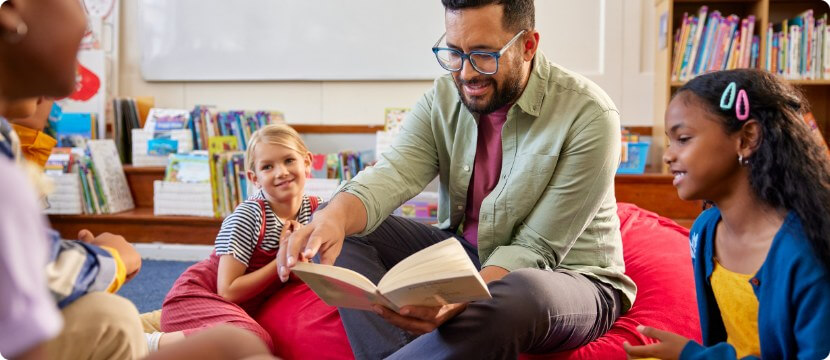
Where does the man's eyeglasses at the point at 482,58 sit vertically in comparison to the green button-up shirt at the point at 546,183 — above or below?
above

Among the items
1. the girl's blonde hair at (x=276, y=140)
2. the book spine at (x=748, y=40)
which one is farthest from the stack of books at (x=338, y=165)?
the book spine at (x=748, y=40)

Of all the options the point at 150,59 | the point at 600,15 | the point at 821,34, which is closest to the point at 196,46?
the point at 150,59

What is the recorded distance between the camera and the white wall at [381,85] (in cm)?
343

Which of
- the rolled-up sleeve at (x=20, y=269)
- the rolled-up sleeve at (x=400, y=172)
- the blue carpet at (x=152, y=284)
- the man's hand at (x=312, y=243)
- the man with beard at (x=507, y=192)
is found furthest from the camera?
the blue carpet at (x=152, y=284)

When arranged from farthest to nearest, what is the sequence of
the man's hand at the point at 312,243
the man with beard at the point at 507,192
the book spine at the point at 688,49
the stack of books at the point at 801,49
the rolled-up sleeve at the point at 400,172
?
the book spine at the point at 688,49, the stack of books at the point at 801,49, the rolled-up sleeve at the point at 400,172, the man with beard at the point at 507,192, the man's hand at the point at 312,243

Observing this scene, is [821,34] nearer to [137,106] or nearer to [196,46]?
[196,46]

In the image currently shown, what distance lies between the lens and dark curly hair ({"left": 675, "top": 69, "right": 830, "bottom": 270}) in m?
1.13

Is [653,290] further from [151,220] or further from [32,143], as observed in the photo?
[151,220]

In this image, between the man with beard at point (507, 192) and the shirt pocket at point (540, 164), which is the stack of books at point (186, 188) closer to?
the man with beard at point (507, 192)

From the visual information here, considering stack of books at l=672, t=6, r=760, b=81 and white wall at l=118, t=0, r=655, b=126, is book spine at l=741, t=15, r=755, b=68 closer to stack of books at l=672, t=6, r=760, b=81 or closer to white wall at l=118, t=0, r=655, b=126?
stack of books at l=672, t=6, r=760, b=81

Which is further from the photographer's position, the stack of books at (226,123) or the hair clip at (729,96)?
the stack of books at (226,123)

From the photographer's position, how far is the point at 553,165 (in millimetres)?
1578

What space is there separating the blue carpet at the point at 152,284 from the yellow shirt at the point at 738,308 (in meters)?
1.91

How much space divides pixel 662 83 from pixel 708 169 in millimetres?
2178
